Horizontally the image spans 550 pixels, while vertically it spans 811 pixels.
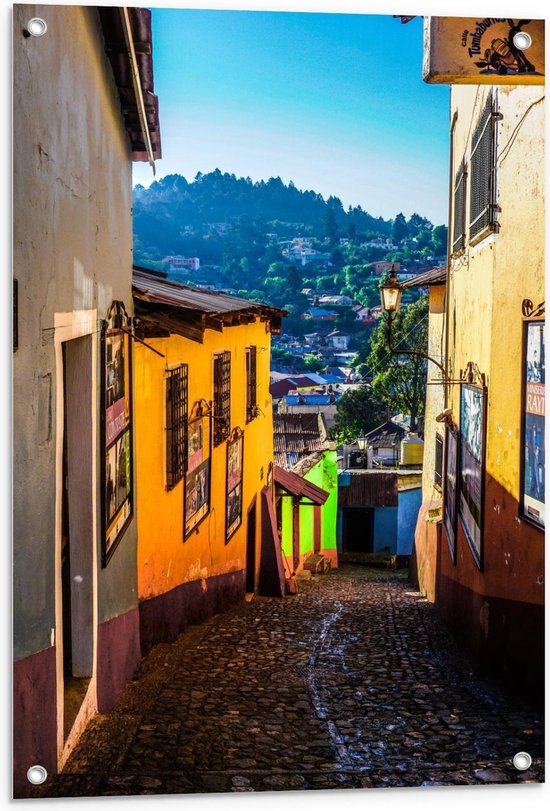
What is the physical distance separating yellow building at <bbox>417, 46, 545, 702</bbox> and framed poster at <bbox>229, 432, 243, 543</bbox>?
161 cm

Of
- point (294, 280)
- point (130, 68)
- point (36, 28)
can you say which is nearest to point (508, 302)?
point (294, 280)

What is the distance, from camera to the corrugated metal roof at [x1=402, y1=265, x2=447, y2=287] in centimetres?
492

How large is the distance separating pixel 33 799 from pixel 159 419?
81.1 inches

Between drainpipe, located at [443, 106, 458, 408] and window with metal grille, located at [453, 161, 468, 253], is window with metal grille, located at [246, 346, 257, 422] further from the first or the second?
window with metal grille, located at [453, 161, 468, 253]

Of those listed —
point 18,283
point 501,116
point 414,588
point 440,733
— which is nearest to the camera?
point 18,283

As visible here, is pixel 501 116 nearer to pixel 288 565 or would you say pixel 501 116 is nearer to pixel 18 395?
pixel 18 395

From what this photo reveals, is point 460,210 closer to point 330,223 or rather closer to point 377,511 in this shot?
point 330,223

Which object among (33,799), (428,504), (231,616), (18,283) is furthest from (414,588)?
(18,283)

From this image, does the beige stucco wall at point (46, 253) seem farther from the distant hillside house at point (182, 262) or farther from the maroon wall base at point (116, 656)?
the distant hillside house at point (182, 262)

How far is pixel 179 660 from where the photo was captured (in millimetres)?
4941

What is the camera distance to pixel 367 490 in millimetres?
18438

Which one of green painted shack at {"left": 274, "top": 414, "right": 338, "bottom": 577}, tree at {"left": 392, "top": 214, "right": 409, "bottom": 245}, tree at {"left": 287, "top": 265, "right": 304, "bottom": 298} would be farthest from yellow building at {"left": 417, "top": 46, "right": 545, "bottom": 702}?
green painted shack at {"left": 274, "top": 414, "right": 338, "bottom": 577}

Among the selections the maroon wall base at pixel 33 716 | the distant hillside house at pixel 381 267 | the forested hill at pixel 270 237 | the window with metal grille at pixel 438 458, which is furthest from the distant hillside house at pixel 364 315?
the window with metal grille at pixel 438 458

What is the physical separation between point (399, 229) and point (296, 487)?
751 cm
